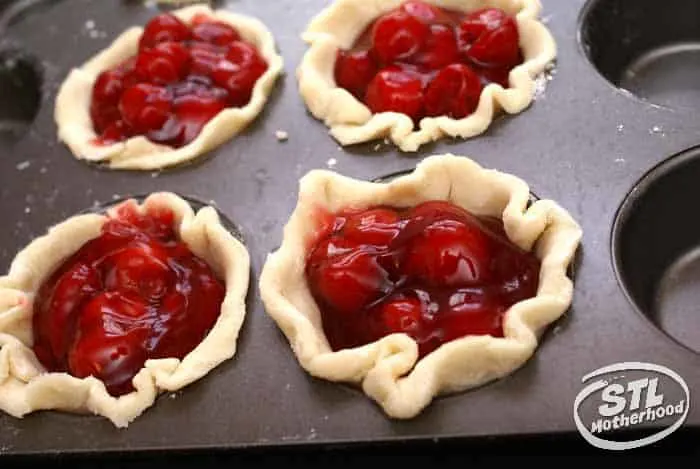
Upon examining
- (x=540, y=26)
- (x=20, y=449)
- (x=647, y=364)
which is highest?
(x=540, y=26)

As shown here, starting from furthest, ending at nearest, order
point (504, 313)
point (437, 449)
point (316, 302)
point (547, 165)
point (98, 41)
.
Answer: point (98, 41) < point (547, 165) < point (316, 302) < point (504, 313) < point (437, 449)

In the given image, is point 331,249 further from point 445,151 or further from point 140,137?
point 140,137

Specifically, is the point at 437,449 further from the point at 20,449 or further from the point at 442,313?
the point at 20,449

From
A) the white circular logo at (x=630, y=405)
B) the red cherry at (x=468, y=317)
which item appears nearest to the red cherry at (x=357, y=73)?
the red cherry at (x=468, y=317)

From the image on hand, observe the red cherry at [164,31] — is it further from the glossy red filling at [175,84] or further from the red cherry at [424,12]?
the red cherry at [424,12]

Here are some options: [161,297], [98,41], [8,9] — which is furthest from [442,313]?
[8,9]

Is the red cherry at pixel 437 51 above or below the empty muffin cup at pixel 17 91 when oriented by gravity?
above

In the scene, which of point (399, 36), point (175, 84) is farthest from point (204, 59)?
point (399, 36)
